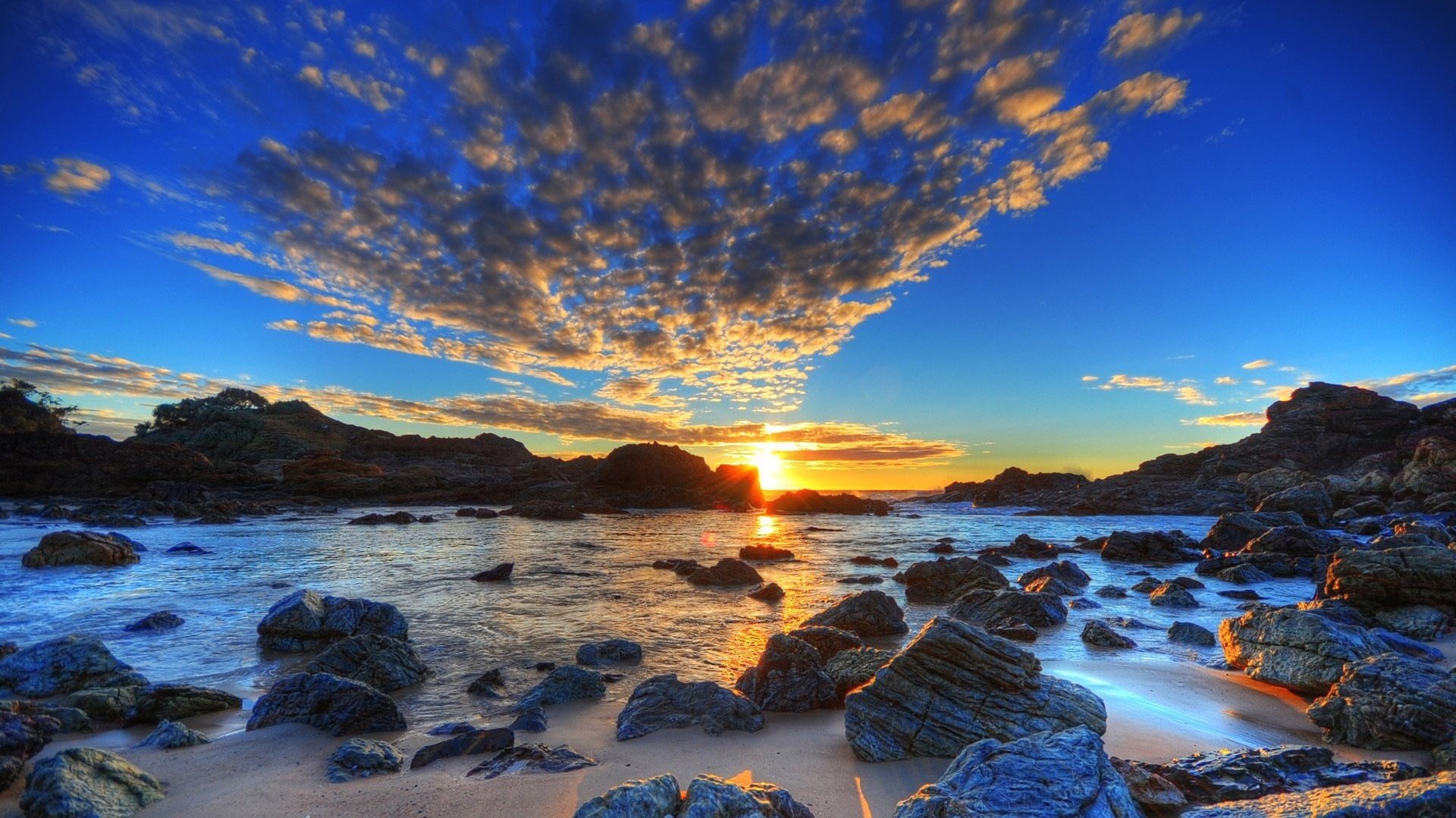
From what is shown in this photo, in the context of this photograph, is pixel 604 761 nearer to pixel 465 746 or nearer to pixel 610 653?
pixel 465 746

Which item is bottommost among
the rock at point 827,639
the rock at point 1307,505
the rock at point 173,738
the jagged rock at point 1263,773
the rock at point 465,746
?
the rock at point 173,738

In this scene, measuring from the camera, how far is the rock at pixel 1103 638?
32.2 feet

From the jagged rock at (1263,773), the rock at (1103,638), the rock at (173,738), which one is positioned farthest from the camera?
the rock at (1103,638)

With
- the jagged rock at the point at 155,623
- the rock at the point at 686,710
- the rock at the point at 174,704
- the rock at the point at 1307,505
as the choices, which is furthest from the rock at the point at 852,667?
the rock at the point at 1307,505

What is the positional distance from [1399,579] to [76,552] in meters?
33.4

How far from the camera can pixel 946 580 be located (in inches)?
613

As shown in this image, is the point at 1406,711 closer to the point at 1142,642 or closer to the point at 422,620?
the point at 1142,642

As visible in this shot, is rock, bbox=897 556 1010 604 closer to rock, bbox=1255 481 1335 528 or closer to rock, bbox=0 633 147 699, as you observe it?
rock, bbox=0 633 147 699

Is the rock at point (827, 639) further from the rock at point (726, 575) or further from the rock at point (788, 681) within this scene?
the rock at point (726, 575)

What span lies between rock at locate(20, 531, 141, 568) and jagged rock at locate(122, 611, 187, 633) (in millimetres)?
10082

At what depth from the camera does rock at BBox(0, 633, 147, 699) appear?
7.10 metres

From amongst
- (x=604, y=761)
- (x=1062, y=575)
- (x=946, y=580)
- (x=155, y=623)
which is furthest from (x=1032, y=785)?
(x=1062, y=575)

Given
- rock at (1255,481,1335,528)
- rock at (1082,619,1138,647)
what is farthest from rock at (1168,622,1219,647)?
rock at (1255,481,1335,528)

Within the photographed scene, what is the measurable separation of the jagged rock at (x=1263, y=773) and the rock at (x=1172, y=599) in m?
9.98
